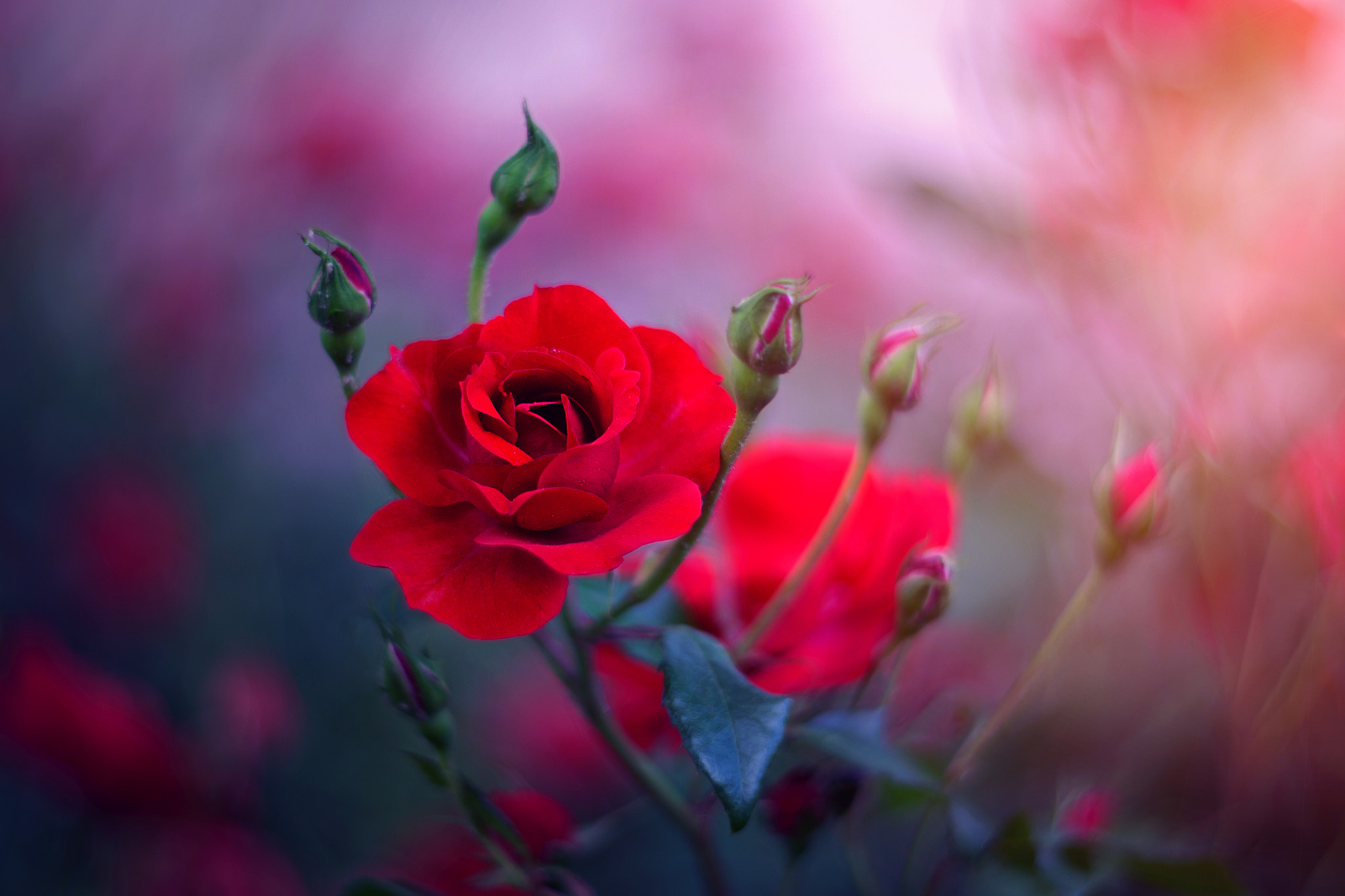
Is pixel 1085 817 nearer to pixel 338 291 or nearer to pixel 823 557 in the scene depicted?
pixel 823 557

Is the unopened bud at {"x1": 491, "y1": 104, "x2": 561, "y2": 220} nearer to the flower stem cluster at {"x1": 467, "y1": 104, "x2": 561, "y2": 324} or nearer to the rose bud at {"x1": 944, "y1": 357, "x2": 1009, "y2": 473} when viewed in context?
the flower stem cluster at {"x1": 467, "y1": 104, "x2": 561, "y2": 324}

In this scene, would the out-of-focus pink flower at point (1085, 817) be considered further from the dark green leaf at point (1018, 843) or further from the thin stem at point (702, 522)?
the thin stem at point (702, 522)

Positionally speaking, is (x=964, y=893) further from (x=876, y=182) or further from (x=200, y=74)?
(x=200, y=74)

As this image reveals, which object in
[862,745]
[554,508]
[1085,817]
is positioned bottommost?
[1085,817]

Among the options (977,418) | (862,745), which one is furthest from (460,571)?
(977,418)

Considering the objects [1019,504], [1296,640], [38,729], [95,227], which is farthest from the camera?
[95,227]

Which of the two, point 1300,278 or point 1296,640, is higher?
point 1300,278

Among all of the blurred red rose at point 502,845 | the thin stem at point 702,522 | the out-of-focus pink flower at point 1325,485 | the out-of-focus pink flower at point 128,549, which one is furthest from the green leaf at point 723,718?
the out-of-focus pink flower at point 128,549

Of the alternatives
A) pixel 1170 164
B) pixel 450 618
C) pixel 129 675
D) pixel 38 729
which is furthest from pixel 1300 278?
pixel 129 675
